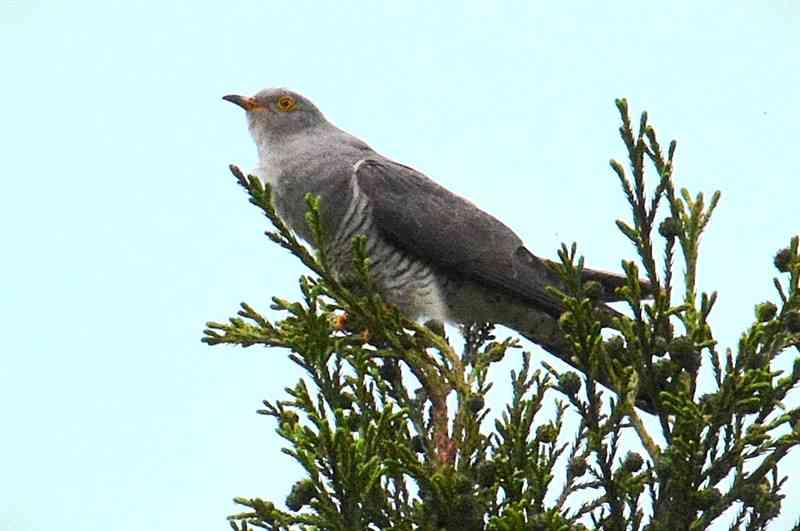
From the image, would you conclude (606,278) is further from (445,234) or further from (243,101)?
(243,101)

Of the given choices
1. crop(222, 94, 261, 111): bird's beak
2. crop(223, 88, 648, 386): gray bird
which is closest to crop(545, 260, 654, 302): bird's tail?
crop(223, 88, 648, 386): gray bird

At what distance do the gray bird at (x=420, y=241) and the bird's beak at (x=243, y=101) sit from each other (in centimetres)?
70

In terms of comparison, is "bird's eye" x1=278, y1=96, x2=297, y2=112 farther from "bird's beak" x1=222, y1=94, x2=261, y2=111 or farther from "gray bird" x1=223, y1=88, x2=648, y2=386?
"gray bird" x1=223, y1=88, x2=648, y2=386

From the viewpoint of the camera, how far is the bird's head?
6.66m

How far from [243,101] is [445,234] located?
175 cm

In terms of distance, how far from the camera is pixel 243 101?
691 centimetres

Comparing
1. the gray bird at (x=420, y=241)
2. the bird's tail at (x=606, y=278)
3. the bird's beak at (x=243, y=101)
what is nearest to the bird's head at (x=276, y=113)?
the bird's beak at (x=243, y=101)

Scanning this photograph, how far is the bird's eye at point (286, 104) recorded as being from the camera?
22.4ft

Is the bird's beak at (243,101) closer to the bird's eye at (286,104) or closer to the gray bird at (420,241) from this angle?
the bird's eye at (286,104)

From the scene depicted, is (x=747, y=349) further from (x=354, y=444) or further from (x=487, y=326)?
(x=487, y=326)

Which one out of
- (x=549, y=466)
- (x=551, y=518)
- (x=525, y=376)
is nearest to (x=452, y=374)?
(x=525, y=376)

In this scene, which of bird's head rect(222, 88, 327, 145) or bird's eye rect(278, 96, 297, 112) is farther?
bird's eye rect(278, 96, 297, 112)

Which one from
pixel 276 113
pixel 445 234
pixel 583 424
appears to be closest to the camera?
pixel 583 424

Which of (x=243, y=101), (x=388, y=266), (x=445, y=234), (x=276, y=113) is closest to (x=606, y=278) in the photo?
(x=445, y=234)
